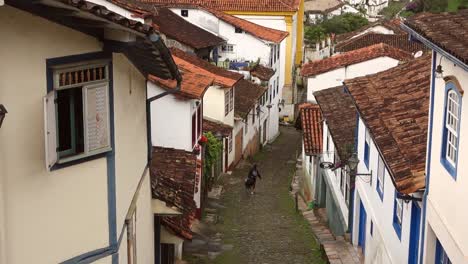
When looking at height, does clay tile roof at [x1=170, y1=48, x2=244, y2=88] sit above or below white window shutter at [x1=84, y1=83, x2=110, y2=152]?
below

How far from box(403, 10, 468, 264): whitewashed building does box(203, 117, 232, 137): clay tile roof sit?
1899 cm

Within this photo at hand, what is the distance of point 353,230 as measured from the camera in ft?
75.8

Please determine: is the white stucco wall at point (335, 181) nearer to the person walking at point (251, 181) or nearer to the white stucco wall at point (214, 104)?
the person walking at point (251, 181)

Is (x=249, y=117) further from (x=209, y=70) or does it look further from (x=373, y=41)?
(x=373, y=41)

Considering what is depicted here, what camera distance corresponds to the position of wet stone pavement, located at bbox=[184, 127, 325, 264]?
24.0 m

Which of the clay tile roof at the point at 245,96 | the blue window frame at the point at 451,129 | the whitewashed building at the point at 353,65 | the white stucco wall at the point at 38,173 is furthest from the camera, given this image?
the clay tile roof at the point at 245,96

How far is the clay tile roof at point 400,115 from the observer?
14.4 m

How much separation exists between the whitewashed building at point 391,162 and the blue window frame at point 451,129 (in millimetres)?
1487

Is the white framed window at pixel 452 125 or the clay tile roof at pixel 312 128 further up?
the white framed window at pixel 452 125

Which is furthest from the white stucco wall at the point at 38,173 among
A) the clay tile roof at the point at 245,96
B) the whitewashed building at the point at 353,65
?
the clay tile roof at the point at 245,96

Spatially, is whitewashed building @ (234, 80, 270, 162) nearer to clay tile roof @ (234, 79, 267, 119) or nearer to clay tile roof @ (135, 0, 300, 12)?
clay tile roof @ (234, 79, 267, 119)

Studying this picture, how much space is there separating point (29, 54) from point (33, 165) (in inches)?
52.3

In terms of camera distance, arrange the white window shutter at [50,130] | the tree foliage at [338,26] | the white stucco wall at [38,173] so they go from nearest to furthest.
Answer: the white stucco wall at [38,173] < the white window shutter at [50,130] < the tree foliage at [338,26]

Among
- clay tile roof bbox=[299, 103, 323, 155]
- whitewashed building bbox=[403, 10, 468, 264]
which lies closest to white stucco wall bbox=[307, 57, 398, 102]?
clay tile roof bbox=[299, 103, 323, 155]
